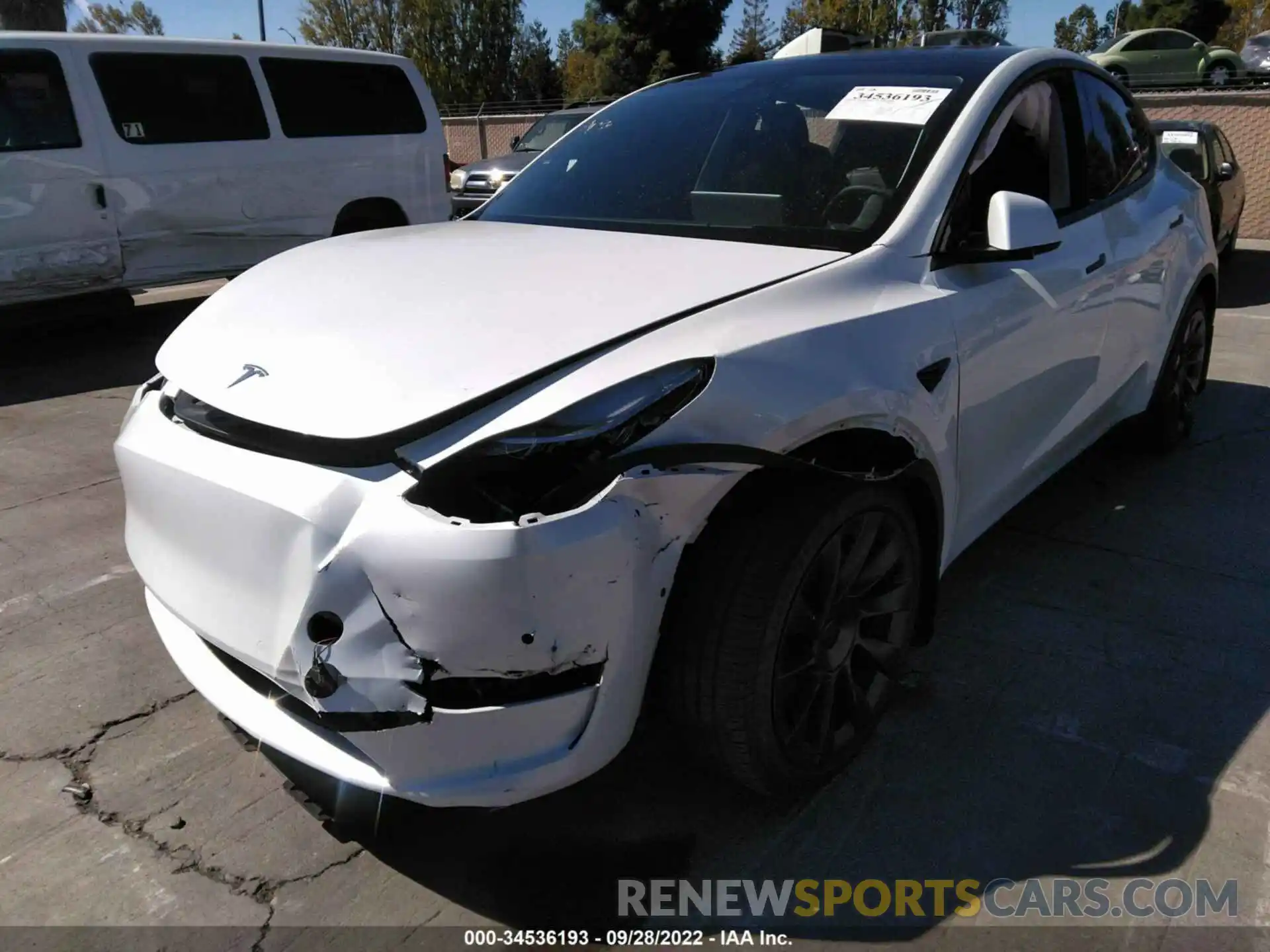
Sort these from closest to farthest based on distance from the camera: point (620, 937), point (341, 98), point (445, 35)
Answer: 1. point (620, 937)
2. point (341, 98)
3. point (445, 35)

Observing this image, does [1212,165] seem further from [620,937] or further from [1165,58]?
[1165,58]

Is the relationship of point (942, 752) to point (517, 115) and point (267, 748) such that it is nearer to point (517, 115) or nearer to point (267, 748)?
point (267, 748)

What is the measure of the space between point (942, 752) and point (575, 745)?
1158 millimetres

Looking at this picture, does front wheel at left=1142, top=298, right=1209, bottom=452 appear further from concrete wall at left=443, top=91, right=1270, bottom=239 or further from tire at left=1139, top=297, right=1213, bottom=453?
concrete wall at left=443, top=91, right=1270, bottom=239

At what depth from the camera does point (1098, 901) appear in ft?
6.86

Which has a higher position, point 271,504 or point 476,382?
point 476,382

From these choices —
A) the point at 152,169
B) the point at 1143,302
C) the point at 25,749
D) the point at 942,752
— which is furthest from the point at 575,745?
the point at 152,169

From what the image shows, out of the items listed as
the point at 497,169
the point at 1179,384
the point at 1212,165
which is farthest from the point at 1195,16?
the point at 1179,384

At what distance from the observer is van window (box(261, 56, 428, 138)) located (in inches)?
311

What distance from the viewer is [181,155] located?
7.29 metres

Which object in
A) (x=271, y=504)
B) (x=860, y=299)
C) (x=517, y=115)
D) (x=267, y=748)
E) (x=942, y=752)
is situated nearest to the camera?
(x=271, y=504)

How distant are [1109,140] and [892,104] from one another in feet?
4.40

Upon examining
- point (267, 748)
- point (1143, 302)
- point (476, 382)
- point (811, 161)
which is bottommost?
point (267, 748)

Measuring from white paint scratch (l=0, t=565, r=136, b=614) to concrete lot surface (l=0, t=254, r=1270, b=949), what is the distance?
0.04 feet
